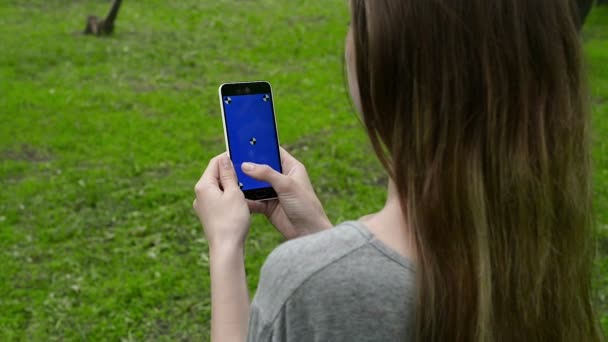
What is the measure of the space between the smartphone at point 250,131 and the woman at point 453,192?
28.8 inches

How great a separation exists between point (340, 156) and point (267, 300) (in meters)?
5.01

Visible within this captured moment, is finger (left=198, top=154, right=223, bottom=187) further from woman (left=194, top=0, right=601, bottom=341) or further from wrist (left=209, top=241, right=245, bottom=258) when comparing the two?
woman (left=194, top=0, right=601, bottom=341)

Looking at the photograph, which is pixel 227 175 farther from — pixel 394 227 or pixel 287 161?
pixel 394 227

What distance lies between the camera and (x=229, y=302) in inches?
56.1

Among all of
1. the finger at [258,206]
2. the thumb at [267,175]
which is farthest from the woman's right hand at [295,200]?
the finger at [258,206]

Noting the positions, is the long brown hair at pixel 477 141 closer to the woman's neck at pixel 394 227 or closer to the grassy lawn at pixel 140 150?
the woman's neck at pixel 394 227

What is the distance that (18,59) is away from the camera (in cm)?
838

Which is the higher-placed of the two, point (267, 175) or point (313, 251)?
point (313, 251)

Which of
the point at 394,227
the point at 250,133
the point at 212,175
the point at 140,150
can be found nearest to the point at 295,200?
the point at 212,175

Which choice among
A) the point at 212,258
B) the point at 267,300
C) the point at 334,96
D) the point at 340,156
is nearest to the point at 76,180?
the point at 340,156

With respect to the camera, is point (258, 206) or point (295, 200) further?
point (258, 206)

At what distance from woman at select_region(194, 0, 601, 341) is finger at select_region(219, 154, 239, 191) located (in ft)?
1.67

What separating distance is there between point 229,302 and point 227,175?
360 millimetres

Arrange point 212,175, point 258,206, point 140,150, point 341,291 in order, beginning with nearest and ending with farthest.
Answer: point 341,291, point 212,175, point 258,206, point 140,150
